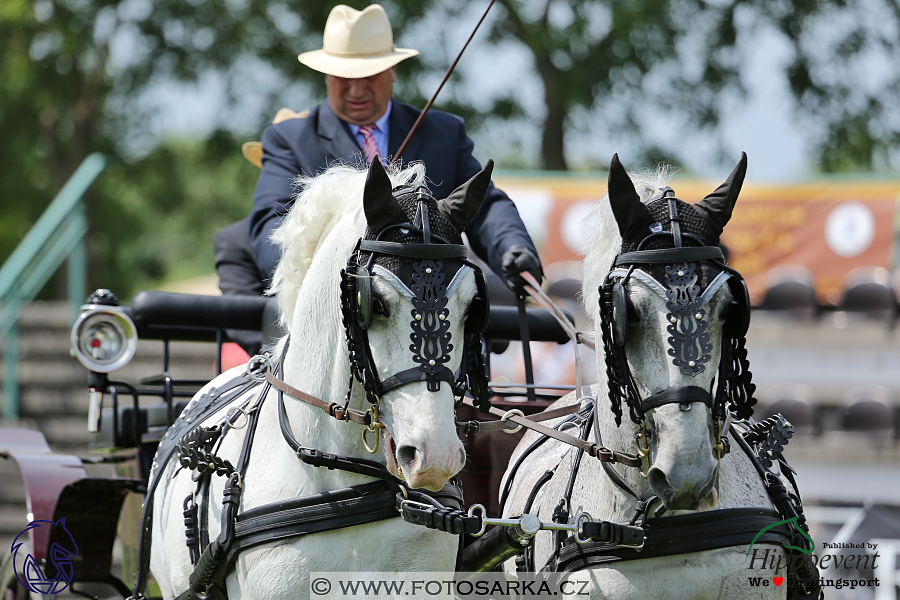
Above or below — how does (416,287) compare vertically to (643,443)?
above

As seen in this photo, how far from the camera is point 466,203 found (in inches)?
101

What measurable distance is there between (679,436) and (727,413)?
29cm

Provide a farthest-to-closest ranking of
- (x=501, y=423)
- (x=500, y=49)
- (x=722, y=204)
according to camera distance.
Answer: (x=500, y=49) < (x=501, y=423) < (x=722, y=204)

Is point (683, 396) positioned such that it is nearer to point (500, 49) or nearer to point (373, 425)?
point (373, 425)

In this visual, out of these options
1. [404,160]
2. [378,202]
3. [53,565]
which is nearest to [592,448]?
[378,202]

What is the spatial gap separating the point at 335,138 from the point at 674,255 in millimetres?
1753

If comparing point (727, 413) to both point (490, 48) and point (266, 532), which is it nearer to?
point (266, 532)

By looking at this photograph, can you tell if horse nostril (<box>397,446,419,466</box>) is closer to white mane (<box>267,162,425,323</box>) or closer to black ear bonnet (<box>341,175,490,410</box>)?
black ear bonnet (<box>341,175,490,410</box>)

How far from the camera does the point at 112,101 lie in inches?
506

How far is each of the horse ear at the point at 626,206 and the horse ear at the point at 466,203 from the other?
1.08 ft

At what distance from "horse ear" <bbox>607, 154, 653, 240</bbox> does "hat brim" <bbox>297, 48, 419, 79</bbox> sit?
145 centimetres

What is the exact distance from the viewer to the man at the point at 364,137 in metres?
3.62

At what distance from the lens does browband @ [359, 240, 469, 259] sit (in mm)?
2354

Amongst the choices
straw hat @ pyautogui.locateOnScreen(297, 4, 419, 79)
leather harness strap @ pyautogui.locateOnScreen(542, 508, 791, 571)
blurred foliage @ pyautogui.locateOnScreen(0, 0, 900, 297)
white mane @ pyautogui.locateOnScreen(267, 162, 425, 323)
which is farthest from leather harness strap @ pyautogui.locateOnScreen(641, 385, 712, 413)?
blurred foliage @ pyautogui.locateOnScreen(0, 0, 900, 297)
